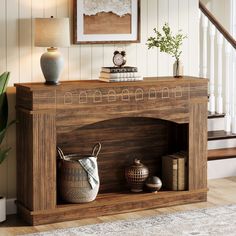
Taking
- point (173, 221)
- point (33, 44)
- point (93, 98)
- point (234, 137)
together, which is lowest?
point (173, 221)

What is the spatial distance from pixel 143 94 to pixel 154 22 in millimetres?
806

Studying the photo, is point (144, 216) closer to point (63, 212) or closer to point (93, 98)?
point (63, 212)

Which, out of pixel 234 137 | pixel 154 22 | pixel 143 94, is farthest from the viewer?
pixel 234 137

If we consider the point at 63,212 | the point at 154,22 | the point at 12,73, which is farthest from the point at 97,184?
the point at 154,22

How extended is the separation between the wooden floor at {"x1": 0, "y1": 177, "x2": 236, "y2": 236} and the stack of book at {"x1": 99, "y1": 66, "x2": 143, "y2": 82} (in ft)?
3.51

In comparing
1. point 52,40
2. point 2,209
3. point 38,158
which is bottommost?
point 2,209

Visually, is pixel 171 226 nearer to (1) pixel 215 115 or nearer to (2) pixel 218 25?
(1) pixel 215 115

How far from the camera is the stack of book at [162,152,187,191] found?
18.4 ft

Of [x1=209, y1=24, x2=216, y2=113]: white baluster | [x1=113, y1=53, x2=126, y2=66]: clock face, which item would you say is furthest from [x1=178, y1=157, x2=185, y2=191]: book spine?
[x1=209, y1=24, x2=216, y2=113]: white baluster

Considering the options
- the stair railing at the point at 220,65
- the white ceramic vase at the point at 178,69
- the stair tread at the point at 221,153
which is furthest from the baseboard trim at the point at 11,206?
the stair railing at the point at 220,65

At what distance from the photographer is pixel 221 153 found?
6520mm

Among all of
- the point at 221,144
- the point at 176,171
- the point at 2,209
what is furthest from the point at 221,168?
the point at 2,209

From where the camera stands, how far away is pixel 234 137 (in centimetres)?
679

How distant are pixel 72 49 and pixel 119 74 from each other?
0.45 metres
